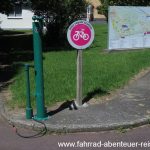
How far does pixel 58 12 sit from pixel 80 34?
1481 cm

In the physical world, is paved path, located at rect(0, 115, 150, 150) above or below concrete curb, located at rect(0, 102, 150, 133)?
below

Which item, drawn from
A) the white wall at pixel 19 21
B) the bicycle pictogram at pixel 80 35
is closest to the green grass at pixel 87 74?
the bicycle pictogram at pixel 80 35

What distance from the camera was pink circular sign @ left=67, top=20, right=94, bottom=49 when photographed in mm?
8266

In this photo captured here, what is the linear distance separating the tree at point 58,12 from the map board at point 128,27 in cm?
442

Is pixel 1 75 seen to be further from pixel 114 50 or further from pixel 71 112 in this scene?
pixel 114 50

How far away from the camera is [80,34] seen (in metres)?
8.31

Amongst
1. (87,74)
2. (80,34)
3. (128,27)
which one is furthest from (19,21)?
(80,34)

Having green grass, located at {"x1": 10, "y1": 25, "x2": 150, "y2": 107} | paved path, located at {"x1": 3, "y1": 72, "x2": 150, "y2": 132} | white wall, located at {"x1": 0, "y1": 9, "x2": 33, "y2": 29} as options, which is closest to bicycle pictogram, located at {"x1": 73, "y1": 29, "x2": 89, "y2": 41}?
paved path, located at {"x1": 3, "y1": 72, "x2": 150, "y2": 132}

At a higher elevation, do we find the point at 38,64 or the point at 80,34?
the point at 80,34

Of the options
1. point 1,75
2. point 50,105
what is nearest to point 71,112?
point 50,105

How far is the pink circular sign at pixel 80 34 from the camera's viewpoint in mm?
8266

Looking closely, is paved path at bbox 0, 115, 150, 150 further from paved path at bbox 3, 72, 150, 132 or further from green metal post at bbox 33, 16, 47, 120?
green metal post at bbox 33, 16, 47, 120

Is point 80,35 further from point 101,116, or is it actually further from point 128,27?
Result: point 128,27

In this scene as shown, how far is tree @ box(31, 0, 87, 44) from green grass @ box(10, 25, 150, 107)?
551cm
